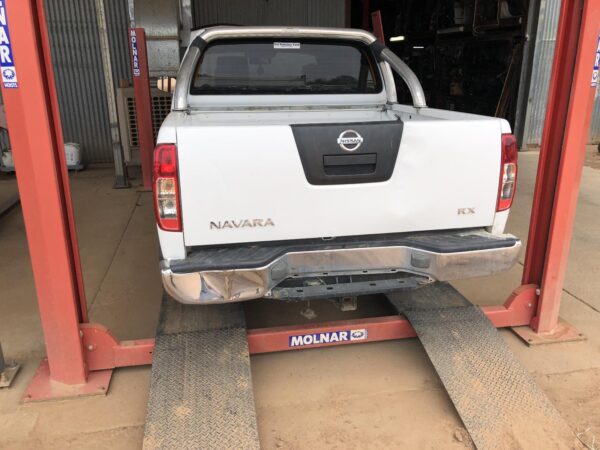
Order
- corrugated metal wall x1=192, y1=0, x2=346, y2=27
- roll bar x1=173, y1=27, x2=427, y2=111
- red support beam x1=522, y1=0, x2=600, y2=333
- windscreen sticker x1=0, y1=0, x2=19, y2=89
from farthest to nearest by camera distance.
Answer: corrugated metal wall x1=192, y1=0, x2=346, y2=27, roll bar x1=173, y1=27, x2=427, y2=111, red support beam x1=522, y1=0, x2=600, y2=333, windscreen sticker x1=0, y1=0, x2=19, y2=89

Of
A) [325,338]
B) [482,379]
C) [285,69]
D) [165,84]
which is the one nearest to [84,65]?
[165,84]

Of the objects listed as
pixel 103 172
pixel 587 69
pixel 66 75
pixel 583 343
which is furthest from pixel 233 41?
pixel 66 75

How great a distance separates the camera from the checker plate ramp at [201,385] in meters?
2.50

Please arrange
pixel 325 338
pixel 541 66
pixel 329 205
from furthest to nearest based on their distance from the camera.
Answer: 1. pixel 541 66
2. pixel 325 338
3. pixel 329 205

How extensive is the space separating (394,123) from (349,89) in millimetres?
1824

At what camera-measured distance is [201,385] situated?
282cm

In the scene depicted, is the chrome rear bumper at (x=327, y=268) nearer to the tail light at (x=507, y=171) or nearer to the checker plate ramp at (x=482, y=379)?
the tail light at (x=507, y=171)

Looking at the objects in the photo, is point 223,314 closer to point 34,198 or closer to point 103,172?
point 34,198

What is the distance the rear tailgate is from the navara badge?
0.02 meters

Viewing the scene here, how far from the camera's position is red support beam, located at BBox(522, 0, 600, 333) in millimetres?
3119

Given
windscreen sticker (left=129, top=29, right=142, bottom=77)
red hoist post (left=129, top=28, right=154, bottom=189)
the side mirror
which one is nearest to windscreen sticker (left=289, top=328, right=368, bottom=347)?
red hoist post (left=129, top=28, right=154, bottom=189)

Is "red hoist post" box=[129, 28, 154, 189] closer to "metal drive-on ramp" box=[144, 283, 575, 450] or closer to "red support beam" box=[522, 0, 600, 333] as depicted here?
"metal drive-on ramp" box=[144, 283, 575, 450]

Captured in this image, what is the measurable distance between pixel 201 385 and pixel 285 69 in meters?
2.69

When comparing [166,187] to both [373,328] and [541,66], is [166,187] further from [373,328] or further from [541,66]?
[541,66]
